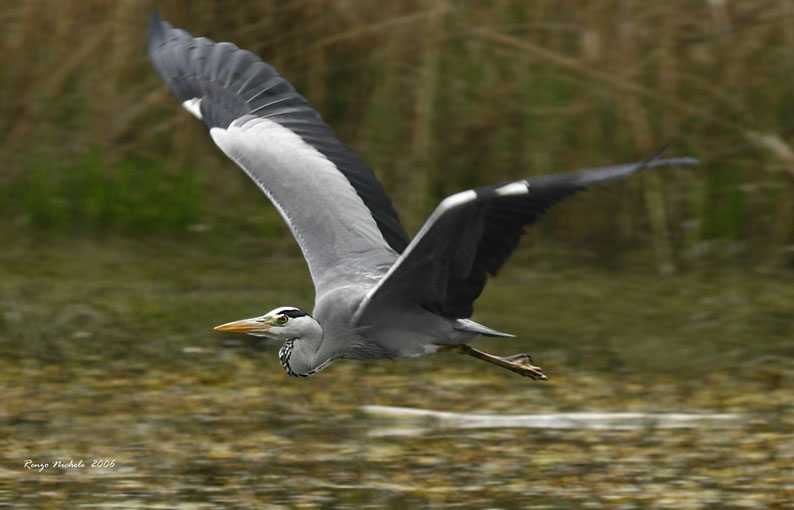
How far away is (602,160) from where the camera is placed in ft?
32.0

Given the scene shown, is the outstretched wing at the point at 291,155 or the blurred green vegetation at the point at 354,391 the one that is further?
the outstretched wing at the point at 291,155

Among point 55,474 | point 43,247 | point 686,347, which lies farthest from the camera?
point 43,247

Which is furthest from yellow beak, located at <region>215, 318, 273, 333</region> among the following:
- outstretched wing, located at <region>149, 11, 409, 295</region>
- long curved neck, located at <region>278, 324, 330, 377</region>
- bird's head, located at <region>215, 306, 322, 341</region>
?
outstretched wing, located at <region>149, 11, 409, 295</region>

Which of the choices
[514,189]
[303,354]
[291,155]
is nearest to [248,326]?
[303,354]

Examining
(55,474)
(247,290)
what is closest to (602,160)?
(247,290)

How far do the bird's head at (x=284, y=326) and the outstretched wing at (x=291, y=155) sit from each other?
0.17 metres

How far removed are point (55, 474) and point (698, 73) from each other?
526cm

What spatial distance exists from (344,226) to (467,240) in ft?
3.45

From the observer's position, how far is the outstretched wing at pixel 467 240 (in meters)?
4.83

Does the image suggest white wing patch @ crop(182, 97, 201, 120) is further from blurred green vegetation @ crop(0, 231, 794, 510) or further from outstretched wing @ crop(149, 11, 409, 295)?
blurred green vegetation @ crop(0, 231, 794, 510)

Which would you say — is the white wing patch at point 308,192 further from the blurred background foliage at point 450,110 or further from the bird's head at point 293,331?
Result: the blurred background foliage at point 450,110

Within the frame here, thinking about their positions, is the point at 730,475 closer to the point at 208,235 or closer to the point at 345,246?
the point at 345,246

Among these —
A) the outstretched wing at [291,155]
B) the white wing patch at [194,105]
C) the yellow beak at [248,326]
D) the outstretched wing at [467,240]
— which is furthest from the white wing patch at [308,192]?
the outstretched wing at [467,240]

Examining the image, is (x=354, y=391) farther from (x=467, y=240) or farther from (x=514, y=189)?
(x=514, y=189)
